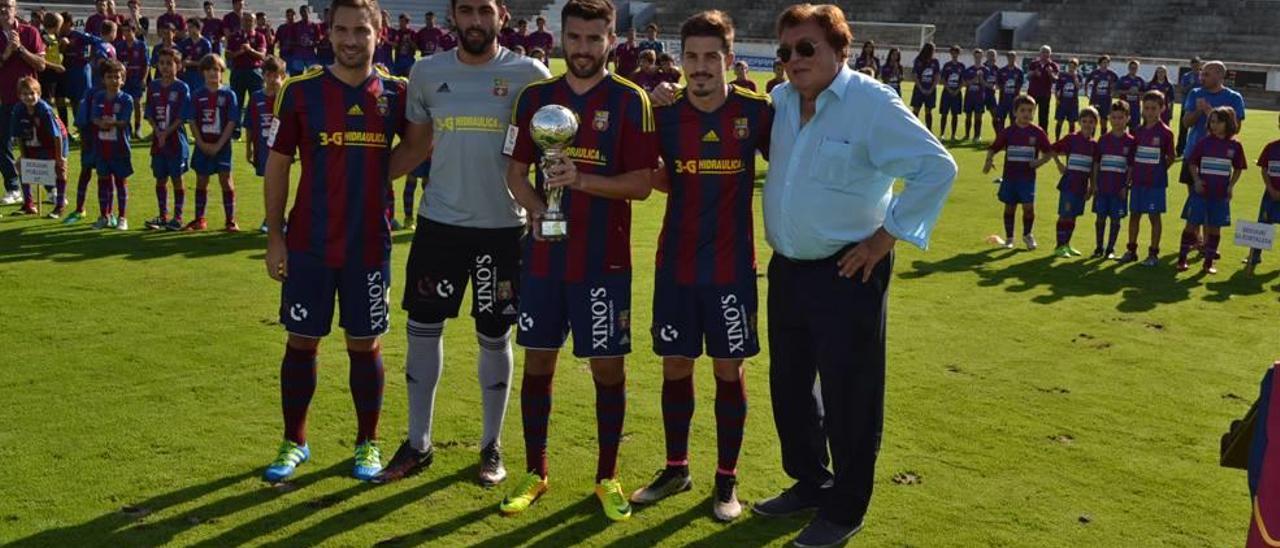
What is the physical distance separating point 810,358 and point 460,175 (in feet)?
5.62

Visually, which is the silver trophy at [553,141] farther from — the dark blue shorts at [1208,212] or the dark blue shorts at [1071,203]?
the dark blue shorts at [1208,212]

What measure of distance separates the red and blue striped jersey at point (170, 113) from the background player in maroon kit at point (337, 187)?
7.19 meters

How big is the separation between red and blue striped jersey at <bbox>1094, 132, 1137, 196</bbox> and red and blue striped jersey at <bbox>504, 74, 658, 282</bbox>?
857 cm

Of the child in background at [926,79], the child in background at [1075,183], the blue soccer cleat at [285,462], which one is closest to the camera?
the blue soccer cleat at [285,462]

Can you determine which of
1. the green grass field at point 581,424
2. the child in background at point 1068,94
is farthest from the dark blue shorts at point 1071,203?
the child in background at point 1068,94

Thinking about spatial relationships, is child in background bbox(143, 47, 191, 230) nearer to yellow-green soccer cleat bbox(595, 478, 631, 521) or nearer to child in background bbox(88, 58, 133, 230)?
child in background bbox(88, 58, 133, 230)

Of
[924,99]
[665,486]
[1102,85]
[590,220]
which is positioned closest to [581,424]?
[665,486]

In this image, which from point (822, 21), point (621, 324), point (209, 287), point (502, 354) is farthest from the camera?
point (209, 287)

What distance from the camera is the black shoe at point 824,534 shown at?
498 centimetres

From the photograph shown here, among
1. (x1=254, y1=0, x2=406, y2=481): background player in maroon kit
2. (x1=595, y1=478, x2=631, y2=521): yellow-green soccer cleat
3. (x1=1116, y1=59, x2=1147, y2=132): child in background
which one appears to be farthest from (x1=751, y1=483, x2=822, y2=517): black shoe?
(x1=1116, y1=59, x2=1147, y2=132): child in background

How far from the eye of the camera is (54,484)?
5320mm

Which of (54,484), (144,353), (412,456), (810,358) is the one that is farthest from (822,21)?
(144,353)

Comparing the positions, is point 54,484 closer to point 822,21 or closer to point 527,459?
point 527,459

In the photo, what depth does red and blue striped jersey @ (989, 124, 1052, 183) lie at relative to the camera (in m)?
12.7
